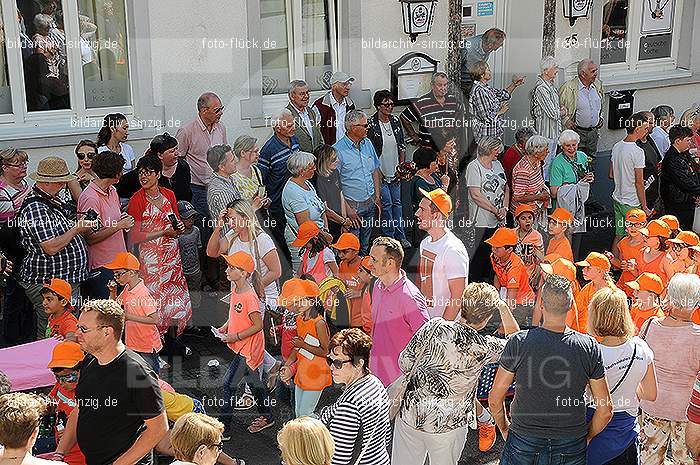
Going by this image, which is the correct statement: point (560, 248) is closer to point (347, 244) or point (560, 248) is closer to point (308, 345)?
point (347, 244)

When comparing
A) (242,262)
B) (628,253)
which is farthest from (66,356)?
(628,253)

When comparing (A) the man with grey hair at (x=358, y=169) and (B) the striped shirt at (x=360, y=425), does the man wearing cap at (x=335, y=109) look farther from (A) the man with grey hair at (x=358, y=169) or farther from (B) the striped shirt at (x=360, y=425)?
(B) the striped shirt at (x=360, y=425)

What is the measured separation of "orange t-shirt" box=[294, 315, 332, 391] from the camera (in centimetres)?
653

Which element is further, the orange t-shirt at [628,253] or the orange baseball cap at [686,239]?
the orange t-shirt at [628,253]

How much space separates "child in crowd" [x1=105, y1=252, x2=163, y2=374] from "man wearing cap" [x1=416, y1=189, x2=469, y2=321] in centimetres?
196

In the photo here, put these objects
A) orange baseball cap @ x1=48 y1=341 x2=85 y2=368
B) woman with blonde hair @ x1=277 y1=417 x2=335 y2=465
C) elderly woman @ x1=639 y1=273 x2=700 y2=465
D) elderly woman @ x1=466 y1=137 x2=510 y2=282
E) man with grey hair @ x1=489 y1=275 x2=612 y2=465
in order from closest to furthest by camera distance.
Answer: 1. woman with blonde hair @ x1=277 y1=417 x2=335 y2=465
2. man with grey hair @ x1=489 y1=275 x2=612 y2=465
3. elderly woman @ x1=639 y1=273 x2=700 y2=465
4. orange baseball cap @ x1=48 y1=341 x2=85 y2=368
5. elderly woman @ x1=466 y1=137 x2=510 y2=282

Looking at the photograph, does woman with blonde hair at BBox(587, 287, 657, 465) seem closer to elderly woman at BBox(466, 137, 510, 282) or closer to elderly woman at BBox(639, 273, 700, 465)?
elderly woman at BBox(639, 273, 700, 465)

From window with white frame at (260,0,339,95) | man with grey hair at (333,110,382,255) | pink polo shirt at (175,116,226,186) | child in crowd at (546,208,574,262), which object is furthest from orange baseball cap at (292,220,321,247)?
window with white frame at (260,0,339,95)

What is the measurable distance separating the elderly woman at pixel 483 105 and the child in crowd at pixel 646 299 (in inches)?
178

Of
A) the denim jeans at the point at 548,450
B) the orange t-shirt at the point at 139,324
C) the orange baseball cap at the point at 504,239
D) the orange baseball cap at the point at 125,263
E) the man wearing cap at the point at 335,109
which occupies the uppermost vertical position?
the man wearing cap at the point at 335,109

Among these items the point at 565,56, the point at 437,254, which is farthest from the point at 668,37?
the point at 437,254

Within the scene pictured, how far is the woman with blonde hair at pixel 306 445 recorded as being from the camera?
447 cm

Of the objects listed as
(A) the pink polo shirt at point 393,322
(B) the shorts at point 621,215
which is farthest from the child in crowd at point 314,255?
(B) the shorts at point 621,215

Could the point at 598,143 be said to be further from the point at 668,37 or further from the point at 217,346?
the point at 217,346
